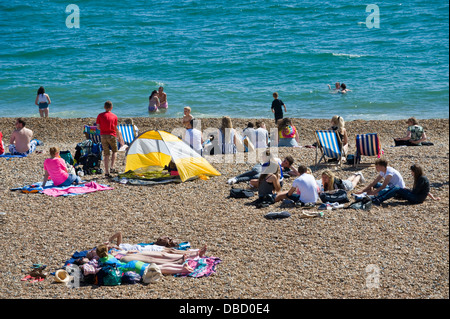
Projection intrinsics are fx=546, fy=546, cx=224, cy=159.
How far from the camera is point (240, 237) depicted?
7.89m

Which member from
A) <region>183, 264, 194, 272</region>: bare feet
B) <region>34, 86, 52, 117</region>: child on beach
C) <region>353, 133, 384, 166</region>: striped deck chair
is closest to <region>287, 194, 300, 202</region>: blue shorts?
<region>353, 133, 384, 166</region>: striped deck chair

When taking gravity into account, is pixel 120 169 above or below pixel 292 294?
above

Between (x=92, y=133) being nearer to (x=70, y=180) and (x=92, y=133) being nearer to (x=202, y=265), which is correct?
(x=70, y=180)

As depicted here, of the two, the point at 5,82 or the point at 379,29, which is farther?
the point at 379,29

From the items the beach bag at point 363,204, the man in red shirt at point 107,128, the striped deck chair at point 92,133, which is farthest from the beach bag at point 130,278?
Answer: the striped deck chair at point 92,133

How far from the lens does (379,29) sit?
34.7m

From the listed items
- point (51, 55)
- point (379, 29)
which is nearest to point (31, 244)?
point (51, 55)

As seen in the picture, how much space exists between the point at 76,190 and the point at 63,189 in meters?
0.26

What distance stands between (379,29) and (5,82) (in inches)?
889

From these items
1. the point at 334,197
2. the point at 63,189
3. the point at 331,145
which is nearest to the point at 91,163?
the point at 63,189

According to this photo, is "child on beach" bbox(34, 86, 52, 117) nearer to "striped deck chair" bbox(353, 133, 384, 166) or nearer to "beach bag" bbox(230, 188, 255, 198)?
"beach bag" bbox(230, 188, 255, 198)

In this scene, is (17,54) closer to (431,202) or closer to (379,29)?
(379,29)

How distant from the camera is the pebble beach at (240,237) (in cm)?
633

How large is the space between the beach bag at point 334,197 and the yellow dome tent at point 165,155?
2.80 m
